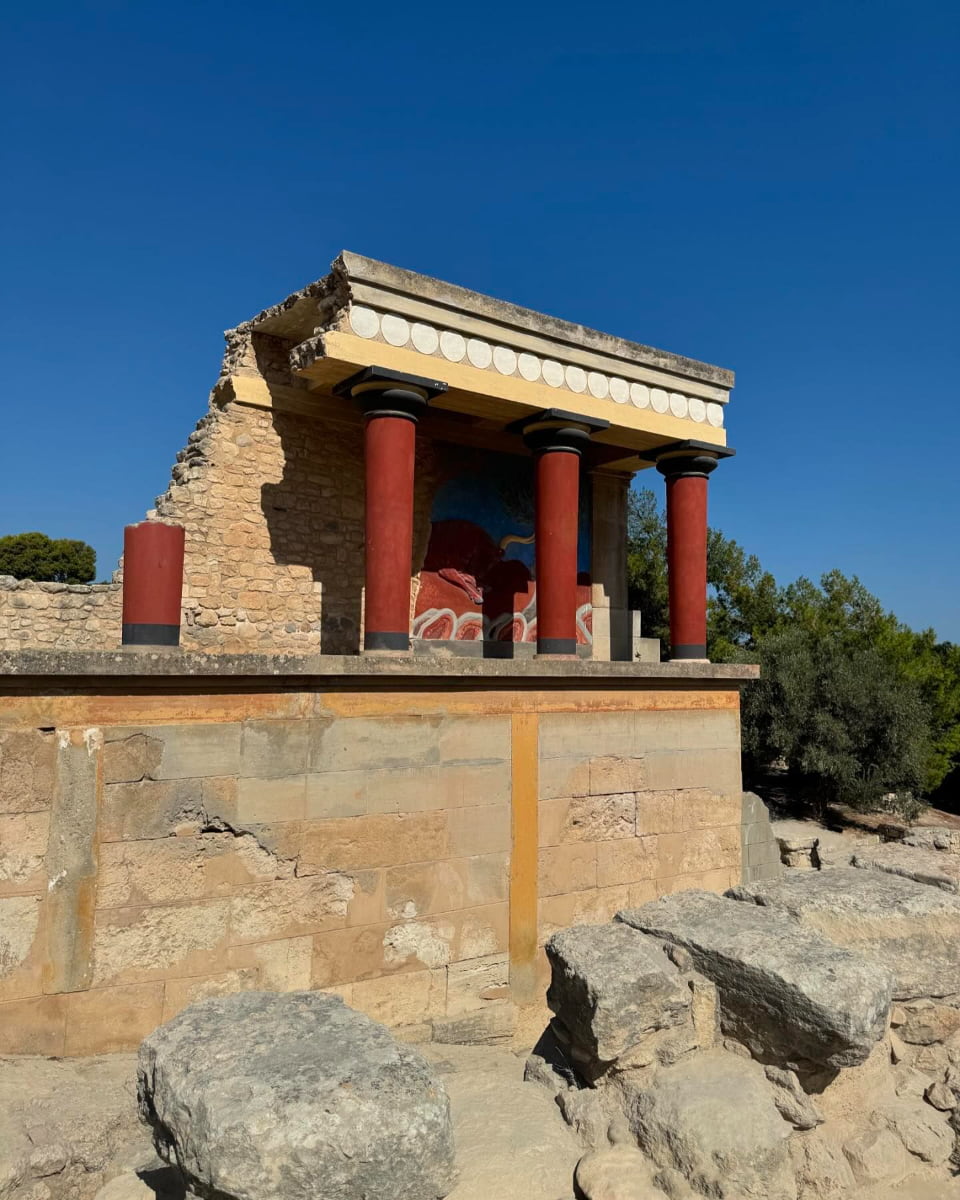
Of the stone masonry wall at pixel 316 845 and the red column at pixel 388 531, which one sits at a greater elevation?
the red column at pixel 388 531

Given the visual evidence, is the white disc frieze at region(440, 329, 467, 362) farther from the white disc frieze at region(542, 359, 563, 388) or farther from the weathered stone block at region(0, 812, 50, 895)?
the weathered stone block at region(0, 812, 50, 895)

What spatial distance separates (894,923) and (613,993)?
2.19 metres

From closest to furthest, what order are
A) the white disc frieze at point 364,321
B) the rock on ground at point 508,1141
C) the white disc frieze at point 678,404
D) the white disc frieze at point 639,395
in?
the rock on ground at point 508,1141 < the white disc frieze at point 364,321 < the white disc frieze at point 639,395 < the white disc frieze at point 678,404

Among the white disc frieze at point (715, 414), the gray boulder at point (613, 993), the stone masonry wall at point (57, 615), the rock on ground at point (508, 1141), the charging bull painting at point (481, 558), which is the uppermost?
the white disc frieze at point (715, 414)

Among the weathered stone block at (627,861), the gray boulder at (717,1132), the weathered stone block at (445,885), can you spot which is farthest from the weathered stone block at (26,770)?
the weathered stone block at (627,861)

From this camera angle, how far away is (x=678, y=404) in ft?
35.2

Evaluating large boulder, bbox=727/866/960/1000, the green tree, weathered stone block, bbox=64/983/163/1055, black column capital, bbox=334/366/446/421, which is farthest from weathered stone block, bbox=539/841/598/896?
the green tree

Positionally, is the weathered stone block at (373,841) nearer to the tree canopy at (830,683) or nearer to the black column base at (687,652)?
the black column base at (687,652)

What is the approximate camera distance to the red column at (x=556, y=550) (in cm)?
895

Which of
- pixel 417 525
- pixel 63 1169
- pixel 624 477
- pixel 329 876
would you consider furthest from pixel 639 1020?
pixel 624 477

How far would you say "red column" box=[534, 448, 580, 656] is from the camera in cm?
895

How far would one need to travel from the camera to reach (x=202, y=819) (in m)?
4.94

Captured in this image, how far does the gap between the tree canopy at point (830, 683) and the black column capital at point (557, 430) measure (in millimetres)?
9702

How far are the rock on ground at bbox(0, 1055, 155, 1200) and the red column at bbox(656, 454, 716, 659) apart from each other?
25.9ft
